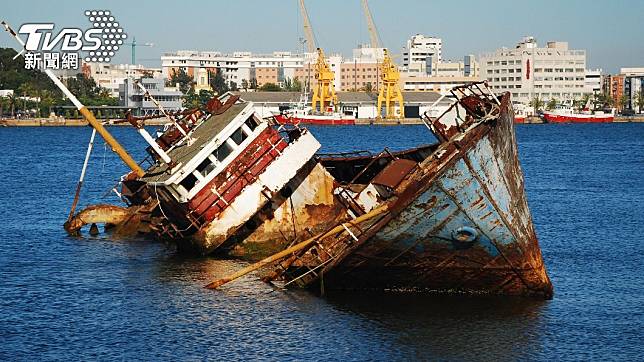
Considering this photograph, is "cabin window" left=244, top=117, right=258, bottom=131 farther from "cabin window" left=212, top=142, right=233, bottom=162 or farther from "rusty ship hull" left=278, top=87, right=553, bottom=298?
"rusty ship hull" left=278, top=87, right=553, bottom=298

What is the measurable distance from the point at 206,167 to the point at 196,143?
2580 millimetres

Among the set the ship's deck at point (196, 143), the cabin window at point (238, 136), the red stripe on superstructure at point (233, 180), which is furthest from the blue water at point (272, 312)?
the cabin window at point (238, 136)

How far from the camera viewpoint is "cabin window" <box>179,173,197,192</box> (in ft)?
124

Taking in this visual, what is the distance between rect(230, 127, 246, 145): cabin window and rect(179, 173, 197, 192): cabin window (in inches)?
81.0

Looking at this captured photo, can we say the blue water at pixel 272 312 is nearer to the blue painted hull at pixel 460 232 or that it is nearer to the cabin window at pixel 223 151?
the blue painted hull at pixel 460 232

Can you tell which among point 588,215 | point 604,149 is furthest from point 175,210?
point 604,149

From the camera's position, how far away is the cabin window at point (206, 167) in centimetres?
3772

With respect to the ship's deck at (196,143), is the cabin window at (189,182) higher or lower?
lower

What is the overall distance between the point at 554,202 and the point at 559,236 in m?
15.4

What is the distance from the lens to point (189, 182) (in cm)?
3800

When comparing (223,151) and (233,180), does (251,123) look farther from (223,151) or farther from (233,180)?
(233,180)

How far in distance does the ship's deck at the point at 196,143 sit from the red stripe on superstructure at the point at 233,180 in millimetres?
1326

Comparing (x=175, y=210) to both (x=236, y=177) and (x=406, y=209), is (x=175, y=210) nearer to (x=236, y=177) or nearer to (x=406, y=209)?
(x=236, y=177)

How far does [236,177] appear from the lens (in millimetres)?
37438
